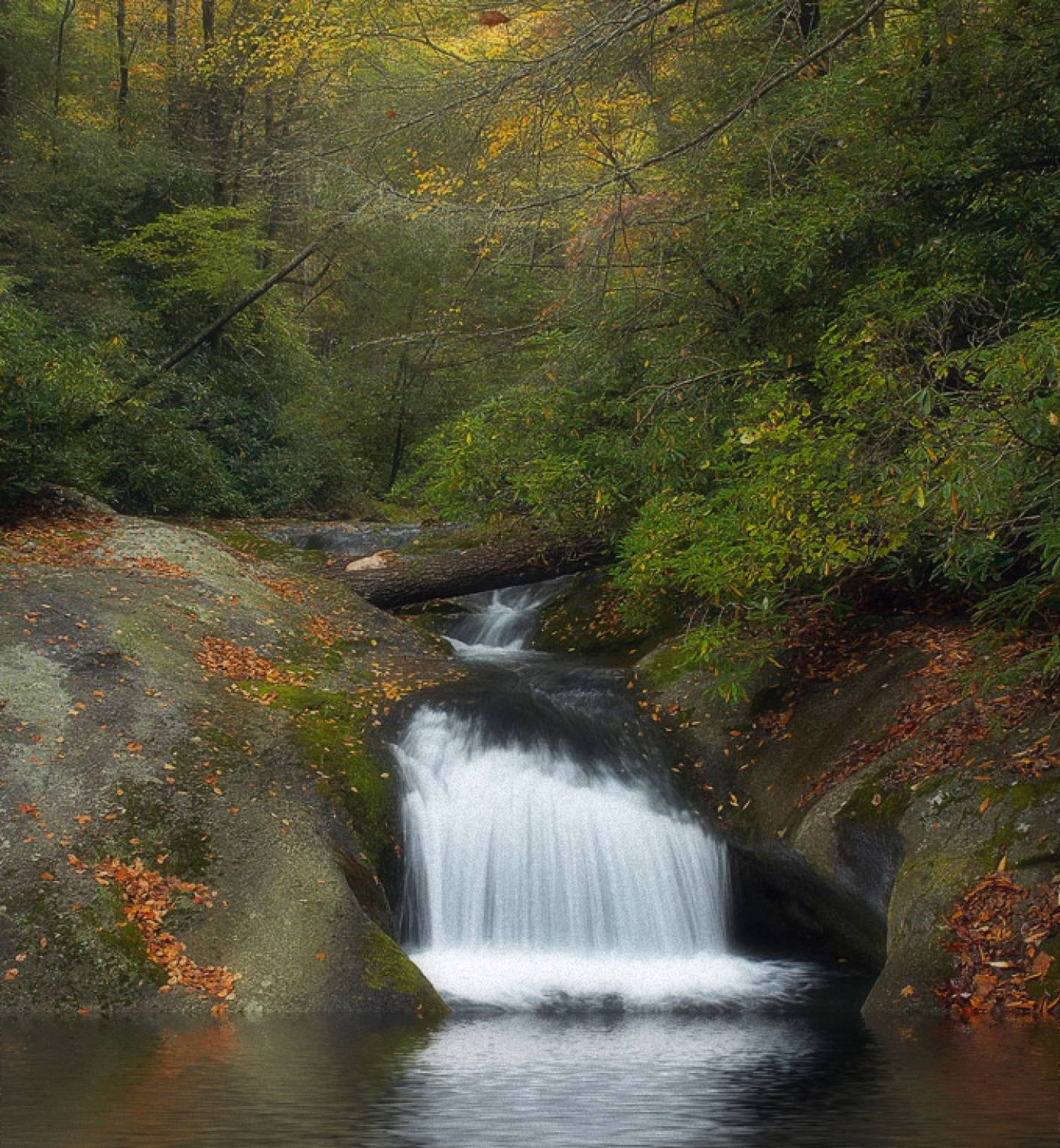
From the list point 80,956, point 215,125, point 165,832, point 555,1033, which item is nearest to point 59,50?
point 215,125

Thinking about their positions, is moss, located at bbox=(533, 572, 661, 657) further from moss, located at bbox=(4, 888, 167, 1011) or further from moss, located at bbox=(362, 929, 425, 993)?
moss, located at bbox=(4, 888, 167, 1011)

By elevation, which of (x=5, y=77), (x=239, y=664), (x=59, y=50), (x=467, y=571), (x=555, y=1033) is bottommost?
(x=555, y=1033)

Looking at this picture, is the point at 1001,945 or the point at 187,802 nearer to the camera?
the point at 1001,945

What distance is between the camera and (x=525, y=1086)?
564cm

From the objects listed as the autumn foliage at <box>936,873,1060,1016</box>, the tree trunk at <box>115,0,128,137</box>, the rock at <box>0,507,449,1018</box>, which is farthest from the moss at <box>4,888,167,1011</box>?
the tree trunk at <box>115,0,128,137</box>

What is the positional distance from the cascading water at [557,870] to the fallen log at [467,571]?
357 cm

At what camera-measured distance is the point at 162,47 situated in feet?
90.9

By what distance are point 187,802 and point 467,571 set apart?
6938 millimetres

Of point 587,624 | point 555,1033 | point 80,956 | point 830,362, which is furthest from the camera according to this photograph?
point 587,624

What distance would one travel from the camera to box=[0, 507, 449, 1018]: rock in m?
8.23

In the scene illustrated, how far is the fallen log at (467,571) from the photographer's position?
15.5m

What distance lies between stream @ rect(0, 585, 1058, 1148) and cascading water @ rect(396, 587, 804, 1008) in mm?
19

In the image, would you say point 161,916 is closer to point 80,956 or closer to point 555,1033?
point 80,956

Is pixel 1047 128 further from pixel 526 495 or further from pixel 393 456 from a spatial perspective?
pixel 393 456
